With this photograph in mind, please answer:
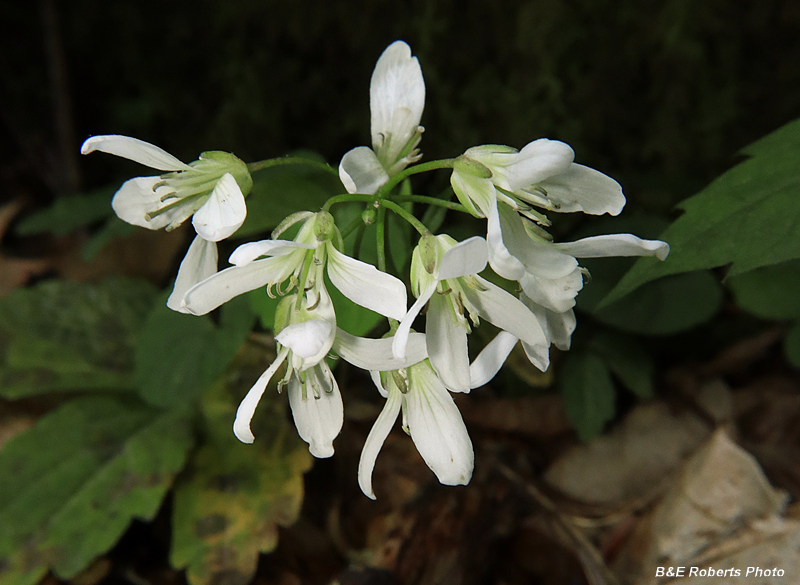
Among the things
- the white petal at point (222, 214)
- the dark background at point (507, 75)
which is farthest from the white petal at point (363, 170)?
the dark background at point (507, 75)

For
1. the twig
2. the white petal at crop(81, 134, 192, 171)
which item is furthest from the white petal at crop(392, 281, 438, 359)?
the twig

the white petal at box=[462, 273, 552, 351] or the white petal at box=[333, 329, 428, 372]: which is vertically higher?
the white petal at box=[462, 273, 552, 351]

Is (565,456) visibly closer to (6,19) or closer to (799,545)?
(799,545)

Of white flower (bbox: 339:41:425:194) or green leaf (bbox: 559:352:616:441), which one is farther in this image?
green leaf (bbox: 559:352:616:441)

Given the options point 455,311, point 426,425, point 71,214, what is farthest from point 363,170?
point 71,214

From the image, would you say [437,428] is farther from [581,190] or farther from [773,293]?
[773,293]

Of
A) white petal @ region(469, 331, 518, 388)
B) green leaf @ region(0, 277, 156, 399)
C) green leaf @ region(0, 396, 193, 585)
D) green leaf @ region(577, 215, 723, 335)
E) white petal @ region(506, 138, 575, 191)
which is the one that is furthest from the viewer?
green leaf @ region(0, 277, 156, 399)

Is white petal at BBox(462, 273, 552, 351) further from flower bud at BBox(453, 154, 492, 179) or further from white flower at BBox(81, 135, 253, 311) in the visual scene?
white flower at BBox(81, 135, 253, 311)

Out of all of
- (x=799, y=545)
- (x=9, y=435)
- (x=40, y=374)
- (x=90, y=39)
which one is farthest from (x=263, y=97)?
(x=799, y=545)
